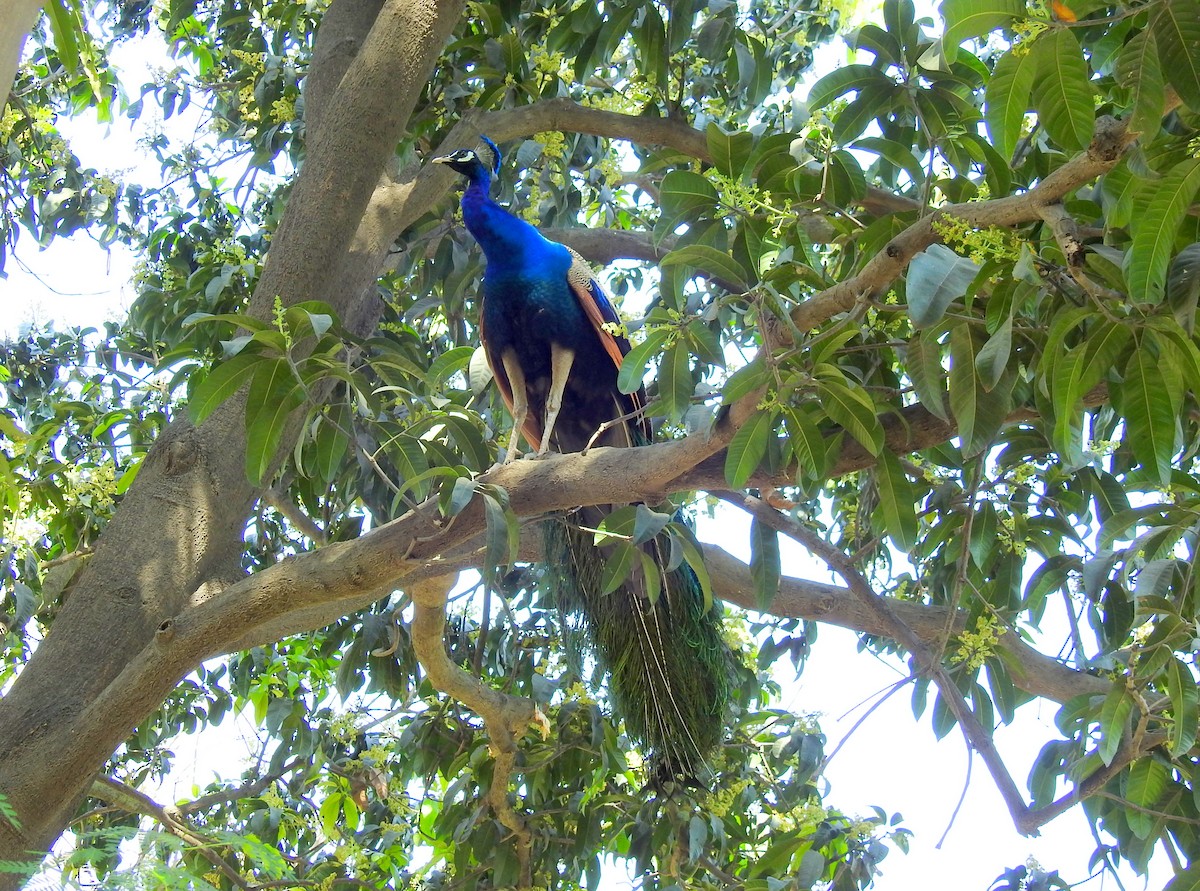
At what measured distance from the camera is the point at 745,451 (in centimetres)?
205

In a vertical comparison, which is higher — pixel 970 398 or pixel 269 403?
pixel 269 403

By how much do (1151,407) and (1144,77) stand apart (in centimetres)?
51

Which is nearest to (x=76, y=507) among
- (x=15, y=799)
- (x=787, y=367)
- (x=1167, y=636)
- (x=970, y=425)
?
(x=15, y=799)

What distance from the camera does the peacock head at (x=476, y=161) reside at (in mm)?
3248

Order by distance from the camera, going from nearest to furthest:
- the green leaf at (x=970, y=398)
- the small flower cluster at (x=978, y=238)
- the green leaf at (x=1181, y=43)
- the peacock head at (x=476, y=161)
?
1. the green leaf at (x=1181, y=43)
2. the small flower cluster at (x=978, y=238)
3. the green leaf at (x=970, y=398)
4. the peacock head at (x=476, y=161)

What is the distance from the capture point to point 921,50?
2248 mm

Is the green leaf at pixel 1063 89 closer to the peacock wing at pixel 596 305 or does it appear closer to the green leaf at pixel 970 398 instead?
the green leaf at pixel 970 398

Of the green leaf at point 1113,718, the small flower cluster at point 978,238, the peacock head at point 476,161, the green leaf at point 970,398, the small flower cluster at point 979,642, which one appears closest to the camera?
the small flower cluster at point 978,238

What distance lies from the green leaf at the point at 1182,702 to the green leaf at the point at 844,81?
1157mm

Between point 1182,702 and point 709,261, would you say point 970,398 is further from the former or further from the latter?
point 1182,702

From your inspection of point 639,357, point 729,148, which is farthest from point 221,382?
point 729,148

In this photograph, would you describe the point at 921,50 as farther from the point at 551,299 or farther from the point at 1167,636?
the point at 551,299

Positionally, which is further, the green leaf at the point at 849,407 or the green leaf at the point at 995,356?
→ the green leaf at the point at 849,407

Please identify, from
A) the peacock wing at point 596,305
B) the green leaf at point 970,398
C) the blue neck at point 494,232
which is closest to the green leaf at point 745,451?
the green leaf at point 970,398
